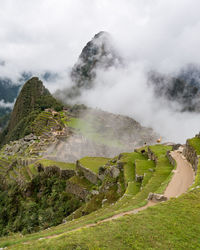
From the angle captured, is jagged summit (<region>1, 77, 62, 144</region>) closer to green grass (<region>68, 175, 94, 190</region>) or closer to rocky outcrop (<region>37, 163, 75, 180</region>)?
rocky outcrop (<region>37, 163, 75, 180</region>)

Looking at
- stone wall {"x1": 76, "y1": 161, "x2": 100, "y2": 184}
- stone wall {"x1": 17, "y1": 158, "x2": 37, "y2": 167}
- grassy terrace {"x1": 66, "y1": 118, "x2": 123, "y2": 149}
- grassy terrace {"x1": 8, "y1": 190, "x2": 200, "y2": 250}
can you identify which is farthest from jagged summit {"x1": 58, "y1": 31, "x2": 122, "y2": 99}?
grassy terrace {"x1": 8, "y1": 190, "x2": 200, "y2": 250}

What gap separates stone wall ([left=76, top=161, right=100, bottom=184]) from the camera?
902 inches

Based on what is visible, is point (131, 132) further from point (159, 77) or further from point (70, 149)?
point (159, 77)

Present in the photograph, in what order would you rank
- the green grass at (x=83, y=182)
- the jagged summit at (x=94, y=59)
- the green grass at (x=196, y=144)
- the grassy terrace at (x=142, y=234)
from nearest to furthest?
the grassy terrace at (x=142, y=234) < the green grass at (x=196, y=144) < the green grass at (x=83, y=182) < the jagged summit at (x=94, y=59)

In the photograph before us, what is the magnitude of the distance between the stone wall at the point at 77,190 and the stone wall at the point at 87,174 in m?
1.85

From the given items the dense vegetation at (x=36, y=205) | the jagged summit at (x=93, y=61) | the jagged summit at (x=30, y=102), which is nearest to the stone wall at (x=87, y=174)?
the dense vegetation at (x=36, y=205)

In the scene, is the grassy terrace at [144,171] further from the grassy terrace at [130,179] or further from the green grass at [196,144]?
the green grass at [196,144]

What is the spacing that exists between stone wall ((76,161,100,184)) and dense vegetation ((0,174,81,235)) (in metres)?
2.72

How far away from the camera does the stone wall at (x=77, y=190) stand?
2162 cm

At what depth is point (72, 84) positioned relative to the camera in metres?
152

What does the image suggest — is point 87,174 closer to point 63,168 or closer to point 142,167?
point 63,168

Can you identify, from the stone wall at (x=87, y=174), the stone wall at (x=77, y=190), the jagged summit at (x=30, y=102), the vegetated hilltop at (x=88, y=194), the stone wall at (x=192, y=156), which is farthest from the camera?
the jagged summit at (x=30, y=102)

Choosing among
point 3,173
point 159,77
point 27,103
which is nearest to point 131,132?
point 159,77

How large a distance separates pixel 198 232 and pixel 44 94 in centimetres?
12017
